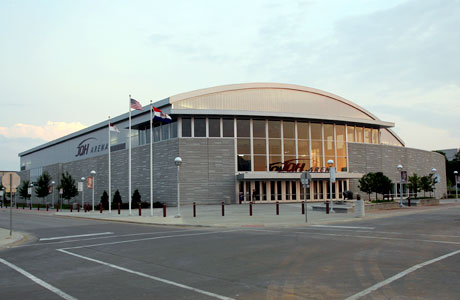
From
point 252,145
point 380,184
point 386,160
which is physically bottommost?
point 380,184

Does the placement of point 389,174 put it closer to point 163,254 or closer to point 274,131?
point 274,131

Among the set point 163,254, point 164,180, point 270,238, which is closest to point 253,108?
point 164,180

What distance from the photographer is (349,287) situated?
7.00 m

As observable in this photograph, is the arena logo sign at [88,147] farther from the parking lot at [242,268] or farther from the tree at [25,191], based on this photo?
the parking lot at [242,268]

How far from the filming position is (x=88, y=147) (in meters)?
64.7

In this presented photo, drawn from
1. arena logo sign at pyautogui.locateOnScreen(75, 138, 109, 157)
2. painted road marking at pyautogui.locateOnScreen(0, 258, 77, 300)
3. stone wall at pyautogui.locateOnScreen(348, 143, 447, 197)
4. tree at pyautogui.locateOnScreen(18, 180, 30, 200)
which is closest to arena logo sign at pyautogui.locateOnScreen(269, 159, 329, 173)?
stone wall at pyautogui.locateOnScreen(348, 143, 447, 197)

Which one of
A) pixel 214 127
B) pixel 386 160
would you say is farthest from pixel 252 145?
pixel 386 160

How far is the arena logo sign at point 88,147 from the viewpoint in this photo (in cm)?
6063

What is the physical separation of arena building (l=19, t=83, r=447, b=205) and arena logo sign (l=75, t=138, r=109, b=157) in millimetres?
5880

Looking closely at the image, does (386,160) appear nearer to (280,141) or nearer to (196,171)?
(280,141)

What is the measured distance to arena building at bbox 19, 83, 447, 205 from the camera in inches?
1694

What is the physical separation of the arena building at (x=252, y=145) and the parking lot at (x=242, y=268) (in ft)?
93.2

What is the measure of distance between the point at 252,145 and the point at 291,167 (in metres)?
5.00

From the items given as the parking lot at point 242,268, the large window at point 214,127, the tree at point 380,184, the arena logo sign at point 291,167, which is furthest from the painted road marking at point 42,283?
the arena logo sign at point 291,167
